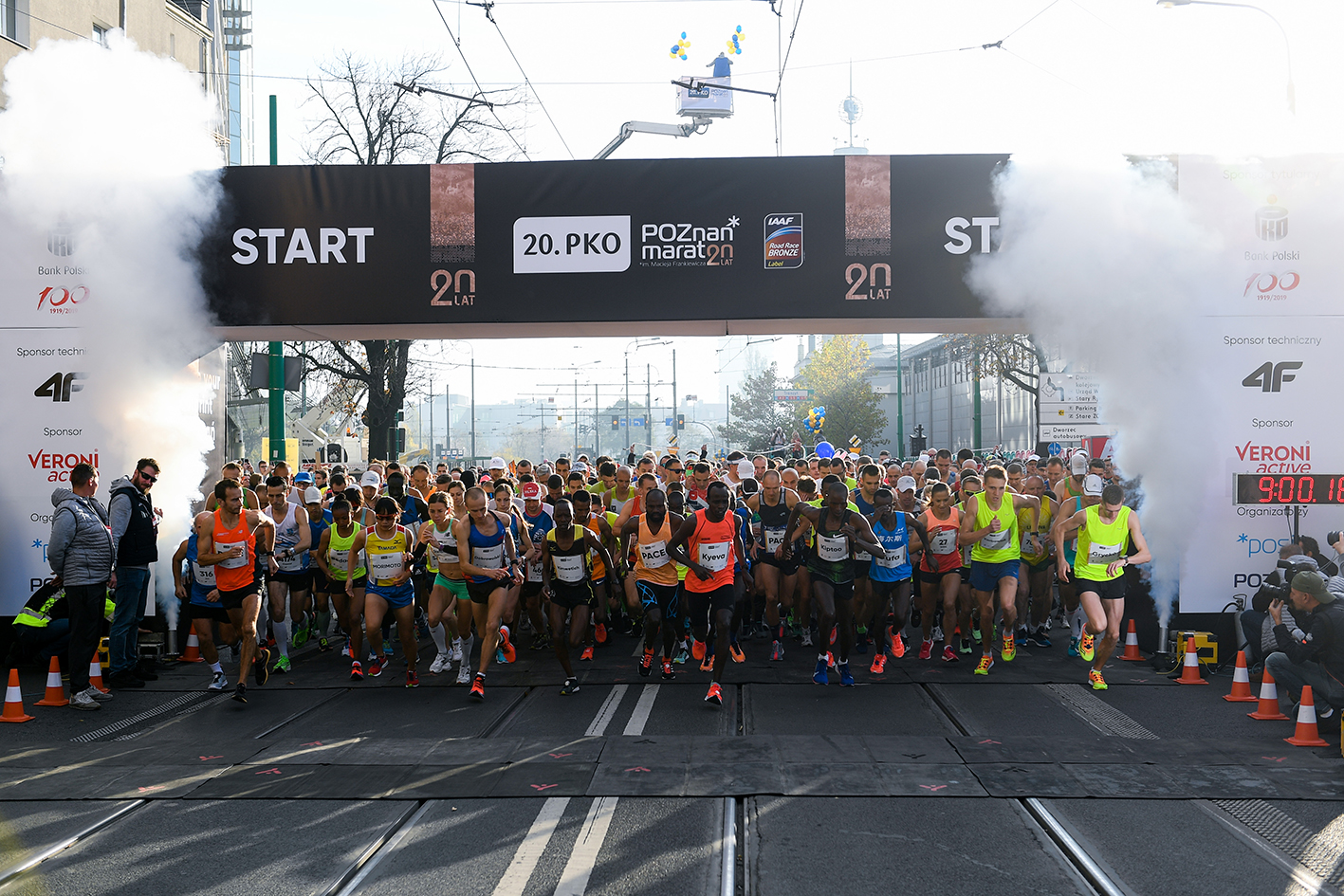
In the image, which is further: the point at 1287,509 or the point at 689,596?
the point at 1287,509

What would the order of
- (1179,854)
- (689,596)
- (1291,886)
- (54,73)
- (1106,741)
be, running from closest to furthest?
(1291,886) → (1179,854) → (1106,741) → (689,596) → (54,73)

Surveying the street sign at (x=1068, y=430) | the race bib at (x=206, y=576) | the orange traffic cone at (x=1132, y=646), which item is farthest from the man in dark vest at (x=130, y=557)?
the street sign at (x=1068, y=430)

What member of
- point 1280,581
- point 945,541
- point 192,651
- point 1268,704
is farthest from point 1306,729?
point 192,651

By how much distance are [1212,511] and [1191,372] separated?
4.48 ft

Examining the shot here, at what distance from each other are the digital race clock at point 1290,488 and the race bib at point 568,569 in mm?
6325

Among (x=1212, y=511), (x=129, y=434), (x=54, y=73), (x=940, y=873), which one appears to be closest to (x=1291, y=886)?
(x=940, y=873)

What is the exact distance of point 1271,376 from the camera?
400 inches

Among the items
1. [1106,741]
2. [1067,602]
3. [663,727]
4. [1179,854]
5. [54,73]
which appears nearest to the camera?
[1179,854]

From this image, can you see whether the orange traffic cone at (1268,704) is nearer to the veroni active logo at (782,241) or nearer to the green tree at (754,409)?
the veroni active logo at (782,241)

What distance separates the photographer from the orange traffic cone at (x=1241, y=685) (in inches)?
342

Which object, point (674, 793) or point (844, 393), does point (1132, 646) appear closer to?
point (674, 793)

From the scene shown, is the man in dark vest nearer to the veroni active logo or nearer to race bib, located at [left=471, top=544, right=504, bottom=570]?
race bib, located at [left=471, top=544, right=504, bottom=570]

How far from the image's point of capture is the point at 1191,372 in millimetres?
10047

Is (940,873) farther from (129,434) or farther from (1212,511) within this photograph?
(129,434)
